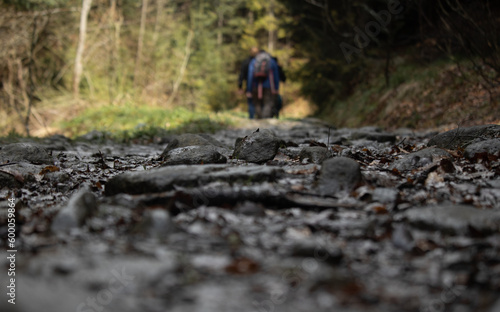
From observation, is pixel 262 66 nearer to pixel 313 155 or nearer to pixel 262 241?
pixel 313 155

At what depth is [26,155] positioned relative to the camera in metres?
4.45

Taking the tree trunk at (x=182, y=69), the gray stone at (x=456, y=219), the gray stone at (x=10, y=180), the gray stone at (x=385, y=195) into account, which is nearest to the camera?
the gray stone at (x=456, y=219)

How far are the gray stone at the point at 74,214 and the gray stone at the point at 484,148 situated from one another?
129 inches

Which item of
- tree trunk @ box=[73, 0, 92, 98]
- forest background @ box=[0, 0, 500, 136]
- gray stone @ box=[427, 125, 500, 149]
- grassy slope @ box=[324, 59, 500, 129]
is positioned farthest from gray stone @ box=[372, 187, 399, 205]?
tree trunk @ box=[73, 0, 92, 98]

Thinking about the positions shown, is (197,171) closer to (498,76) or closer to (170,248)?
(170,248)

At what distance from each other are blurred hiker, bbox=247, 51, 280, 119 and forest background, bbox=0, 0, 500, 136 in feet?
2.72

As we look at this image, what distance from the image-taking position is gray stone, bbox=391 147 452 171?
360cm

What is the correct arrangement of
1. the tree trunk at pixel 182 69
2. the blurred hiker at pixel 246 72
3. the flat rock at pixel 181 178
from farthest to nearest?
the tree trunk at pixel 182 69 → the blurred hiker at pixel 246 72 → the flat rock at pixel 181 178

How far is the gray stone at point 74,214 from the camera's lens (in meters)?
2.09

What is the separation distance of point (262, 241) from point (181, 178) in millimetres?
988

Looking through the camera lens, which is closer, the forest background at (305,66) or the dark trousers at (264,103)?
the forest background at (305,66)

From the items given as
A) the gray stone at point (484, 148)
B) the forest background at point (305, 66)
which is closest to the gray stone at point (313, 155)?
the gray stone at point (484, 148)

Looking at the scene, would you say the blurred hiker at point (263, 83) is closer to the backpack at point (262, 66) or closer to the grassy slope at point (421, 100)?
the backpack at point (262, 66)

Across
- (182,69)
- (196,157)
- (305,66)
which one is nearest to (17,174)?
(196,157)
